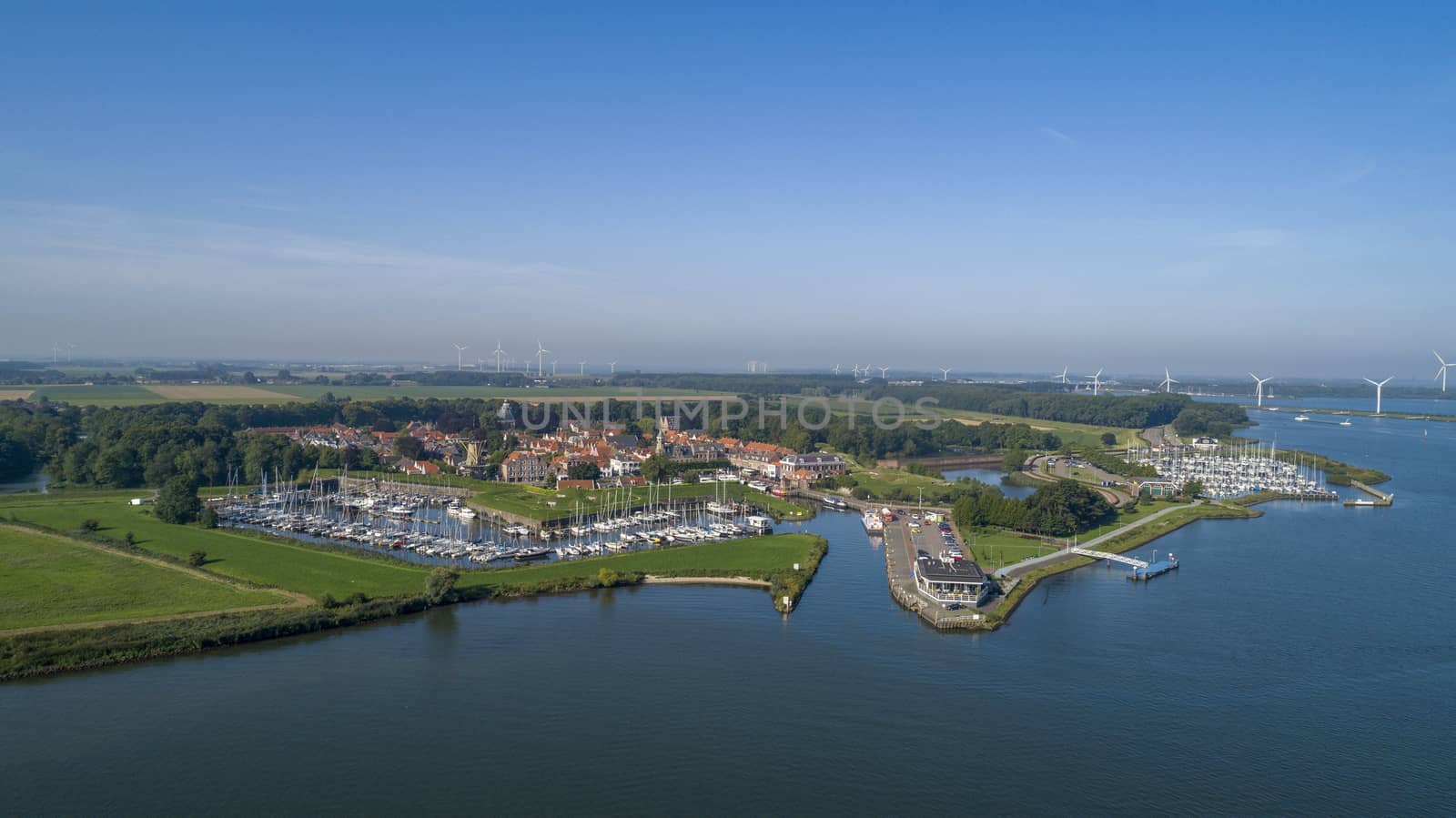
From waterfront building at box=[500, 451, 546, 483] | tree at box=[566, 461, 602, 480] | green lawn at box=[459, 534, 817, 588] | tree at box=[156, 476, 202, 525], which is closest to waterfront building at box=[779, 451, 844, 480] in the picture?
tree at box=[566, 461, 602, 480]

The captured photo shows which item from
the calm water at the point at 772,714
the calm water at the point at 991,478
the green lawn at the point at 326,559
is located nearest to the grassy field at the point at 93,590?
the green lawn at the point at 326,559

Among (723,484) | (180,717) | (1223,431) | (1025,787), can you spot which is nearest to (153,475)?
(723,484)

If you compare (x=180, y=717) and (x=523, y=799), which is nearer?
(x=523, y=799)

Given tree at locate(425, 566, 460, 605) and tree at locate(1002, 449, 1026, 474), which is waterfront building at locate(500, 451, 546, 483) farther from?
tree at locate(1002, 449, 1026, 474)

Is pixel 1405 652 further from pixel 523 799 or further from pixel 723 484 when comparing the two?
pixel 723 484

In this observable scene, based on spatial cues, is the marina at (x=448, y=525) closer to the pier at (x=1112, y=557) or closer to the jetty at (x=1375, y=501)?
the pier at (x=1112, y=557)

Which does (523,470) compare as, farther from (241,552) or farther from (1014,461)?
(1014,461)
